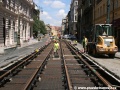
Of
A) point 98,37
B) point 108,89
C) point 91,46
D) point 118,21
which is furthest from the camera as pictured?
point 118,21

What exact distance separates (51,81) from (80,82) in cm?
125

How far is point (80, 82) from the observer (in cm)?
1250

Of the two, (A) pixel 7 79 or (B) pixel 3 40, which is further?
(B) pixel 3 40

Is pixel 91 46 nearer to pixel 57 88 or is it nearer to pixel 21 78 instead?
pixel 21 78

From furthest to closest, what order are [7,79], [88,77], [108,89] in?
1. [88,77]
2. [7,79]
3. [108,89]

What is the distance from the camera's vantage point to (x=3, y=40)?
4288cm

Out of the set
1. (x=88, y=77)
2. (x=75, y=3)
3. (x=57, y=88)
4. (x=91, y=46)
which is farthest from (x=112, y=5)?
(x=75, y=3)

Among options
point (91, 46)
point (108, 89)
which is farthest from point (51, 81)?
point (91, 46)

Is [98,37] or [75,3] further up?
[75,3]

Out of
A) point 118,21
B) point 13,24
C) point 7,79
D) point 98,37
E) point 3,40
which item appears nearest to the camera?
point 7,79

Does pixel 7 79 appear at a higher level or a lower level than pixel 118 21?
lower

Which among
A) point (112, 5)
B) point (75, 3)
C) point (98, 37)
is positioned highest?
point (75, 3)

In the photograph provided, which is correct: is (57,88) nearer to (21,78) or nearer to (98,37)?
(21,78)

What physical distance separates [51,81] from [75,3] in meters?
139
